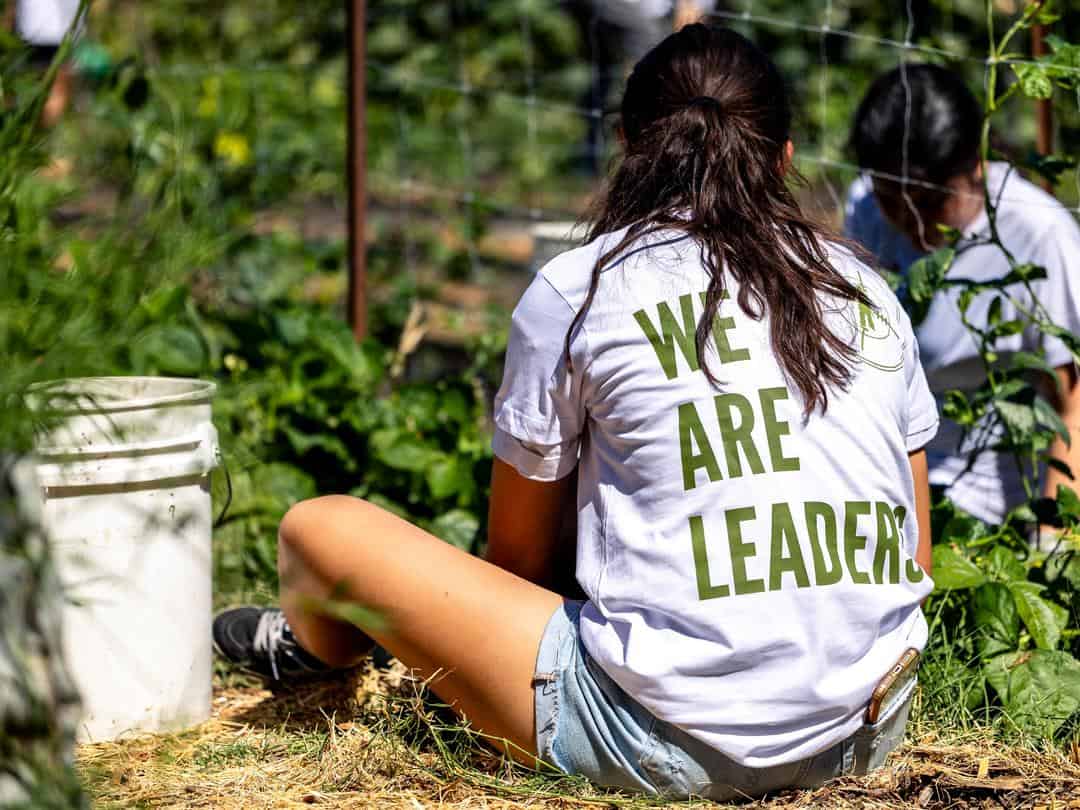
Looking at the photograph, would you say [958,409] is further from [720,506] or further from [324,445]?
[324,445]

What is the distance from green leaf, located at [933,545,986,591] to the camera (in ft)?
7.07

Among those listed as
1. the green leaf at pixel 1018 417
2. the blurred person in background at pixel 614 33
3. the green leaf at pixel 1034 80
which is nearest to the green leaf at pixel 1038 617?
the green leaf at pixel 1018 417

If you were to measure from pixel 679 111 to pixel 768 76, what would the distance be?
0.14 meters

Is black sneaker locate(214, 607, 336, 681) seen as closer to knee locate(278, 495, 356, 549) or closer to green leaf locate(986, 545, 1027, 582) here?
knee locate(278, 495, 356, 549)

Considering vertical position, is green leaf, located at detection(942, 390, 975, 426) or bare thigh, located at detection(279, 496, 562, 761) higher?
green leaf, located at detection(942, 390, 975, 426)

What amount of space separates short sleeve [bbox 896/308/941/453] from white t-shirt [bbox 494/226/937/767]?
7 centimetres

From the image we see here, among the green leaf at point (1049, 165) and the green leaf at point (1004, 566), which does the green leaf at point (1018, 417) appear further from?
the green leaf at point (1049, 165)

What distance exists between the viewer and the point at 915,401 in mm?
1863

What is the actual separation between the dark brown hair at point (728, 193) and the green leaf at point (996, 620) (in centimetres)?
60

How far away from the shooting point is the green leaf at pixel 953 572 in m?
2.16

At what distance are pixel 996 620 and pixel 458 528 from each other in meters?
1.01

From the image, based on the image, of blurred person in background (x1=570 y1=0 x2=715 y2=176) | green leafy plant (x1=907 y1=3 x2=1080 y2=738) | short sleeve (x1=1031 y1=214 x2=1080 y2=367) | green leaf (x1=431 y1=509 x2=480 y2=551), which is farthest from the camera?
blurred person in background (x1=570 y1=0 x2=715 y2=176)

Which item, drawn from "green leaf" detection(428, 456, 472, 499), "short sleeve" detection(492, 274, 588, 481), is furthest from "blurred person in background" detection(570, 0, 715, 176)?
"short sleeve" detection(492, 274, 588, 481)

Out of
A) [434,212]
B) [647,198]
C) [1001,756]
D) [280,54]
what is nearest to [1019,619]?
[1001,756]
